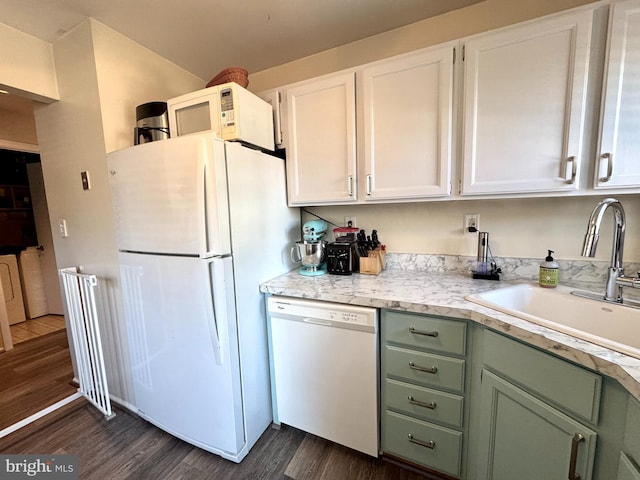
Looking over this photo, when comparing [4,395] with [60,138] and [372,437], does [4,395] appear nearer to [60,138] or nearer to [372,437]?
[60,138]

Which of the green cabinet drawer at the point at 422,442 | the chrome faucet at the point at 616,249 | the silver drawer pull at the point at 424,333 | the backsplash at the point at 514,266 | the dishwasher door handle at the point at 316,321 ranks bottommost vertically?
the green cabinet drawer at the point at 422,442

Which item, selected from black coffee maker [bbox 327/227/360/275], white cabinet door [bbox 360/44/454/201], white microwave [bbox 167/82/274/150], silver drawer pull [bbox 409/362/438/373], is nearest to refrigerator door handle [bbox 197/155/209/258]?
white microwave [bbox 167/82/274/150]

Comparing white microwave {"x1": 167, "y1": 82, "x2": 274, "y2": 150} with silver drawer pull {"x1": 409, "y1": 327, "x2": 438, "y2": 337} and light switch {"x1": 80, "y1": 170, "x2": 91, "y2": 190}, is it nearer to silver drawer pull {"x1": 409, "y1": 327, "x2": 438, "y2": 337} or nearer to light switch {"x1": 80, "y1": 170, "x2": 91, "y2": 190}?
light switch {"x1": 80, "y1": 170, "x2": 91, "y2": 190}

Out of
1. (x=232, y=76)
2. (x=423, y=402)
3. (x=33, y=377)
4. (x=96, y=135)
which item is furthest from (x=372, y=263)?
(x=33, y=377)

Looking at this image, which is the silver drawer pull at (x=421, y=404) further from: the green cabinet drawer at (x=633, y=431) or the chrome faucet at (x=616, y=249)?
the chrome faucet at (x=616, y=249)

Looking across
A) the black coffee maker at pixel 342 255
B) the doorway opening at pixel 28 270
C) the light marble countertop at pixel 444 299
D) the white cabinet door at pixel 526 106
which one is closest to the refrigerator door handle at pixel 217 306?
the light marble countertop at pixel 444 299

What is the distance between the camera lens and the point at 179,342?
1378 mm

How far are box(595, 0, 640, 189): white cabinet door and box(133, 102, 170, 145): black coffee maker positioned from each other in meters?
2.07

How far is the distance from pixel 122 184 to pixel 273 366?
1317 millimetres

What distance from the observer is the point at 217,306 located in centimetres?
124

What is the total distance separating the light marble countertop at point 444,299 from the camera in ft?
2.30

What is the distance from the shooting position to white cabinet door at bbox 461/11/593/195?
1.09 metres

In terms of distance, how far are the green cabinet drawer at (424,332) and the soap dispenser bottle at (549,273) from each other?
57 centimetres

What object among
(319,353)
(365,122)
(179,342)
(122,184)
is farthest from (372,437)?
(122,184)
